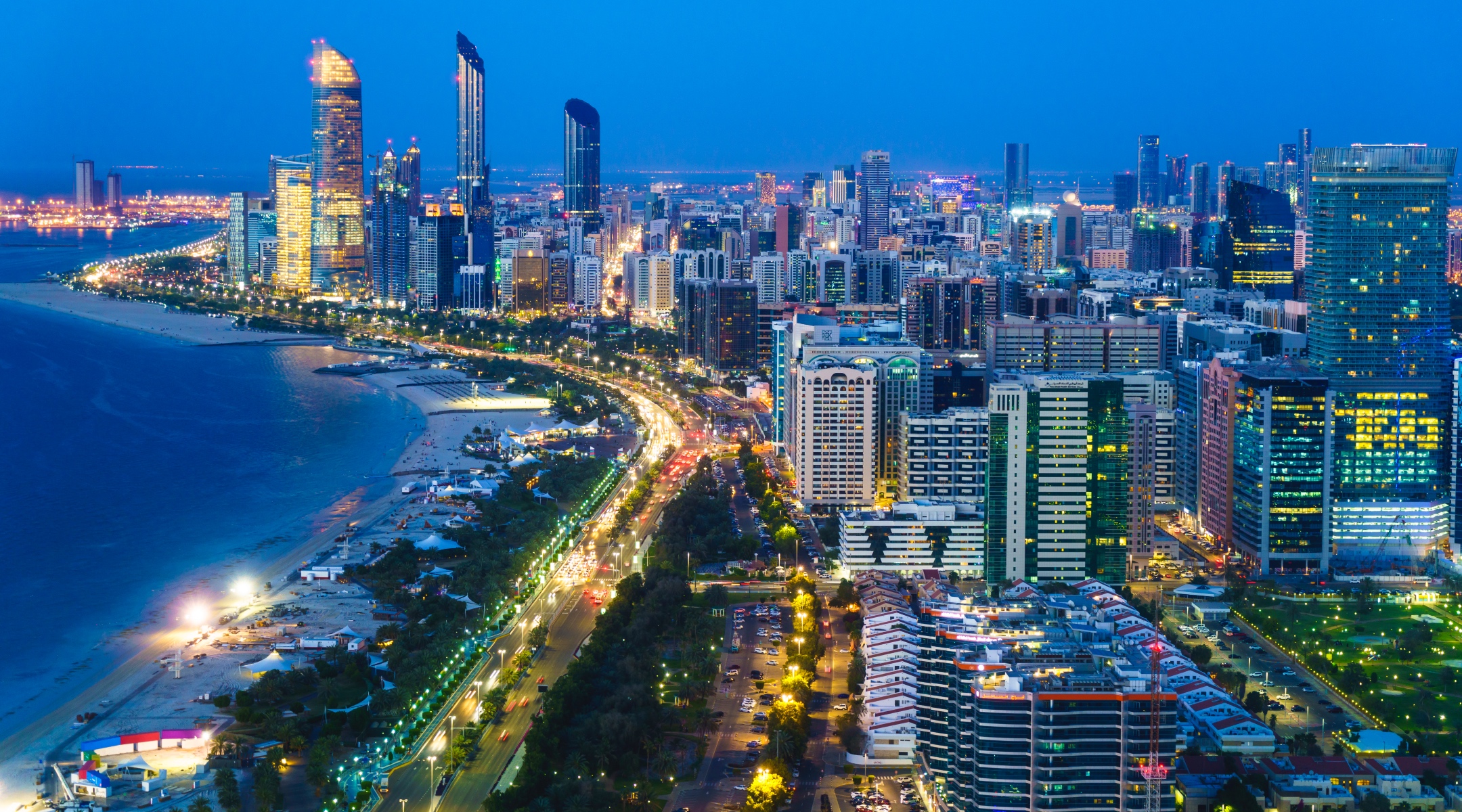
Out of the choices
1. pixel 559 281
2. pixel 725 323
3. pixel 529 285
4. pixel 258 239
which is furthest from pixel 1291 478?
pixel 258 239

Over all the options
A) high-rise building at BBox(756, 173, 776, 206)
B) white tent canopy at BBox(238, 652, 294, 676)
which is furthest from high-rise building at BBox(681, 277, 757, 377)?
high-rise building at BBox(756, 173, 776, 206)

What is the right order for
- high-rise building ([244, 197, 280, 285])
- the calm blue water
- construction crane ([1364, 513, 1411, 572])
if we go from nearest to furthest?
1. construction crane ([1364, 513, 1411, 572])
2. high-rise building ([244, 197, 280, 285])
3. the calm blue water

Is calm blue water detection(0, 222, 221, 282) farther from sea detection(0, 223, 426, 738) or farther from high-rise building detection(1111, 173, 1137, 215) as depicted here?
high-rise building detection(1111, 173, 1137, 215)

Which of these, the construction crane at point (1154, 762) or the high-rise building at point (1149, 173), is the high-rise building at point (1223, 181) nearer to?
the high-rise building at point (1149, 173)

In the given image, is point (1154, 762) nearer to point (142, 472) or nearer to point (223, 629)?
point (223, 629)

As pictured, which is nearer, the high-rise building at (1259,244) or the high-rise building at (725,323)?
the high-rise building at (725,323)

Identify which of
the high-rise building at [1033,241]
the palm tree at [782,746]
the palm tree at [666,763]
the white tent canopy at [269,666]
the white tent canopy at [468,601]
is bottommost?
the palm tree at [666,763]

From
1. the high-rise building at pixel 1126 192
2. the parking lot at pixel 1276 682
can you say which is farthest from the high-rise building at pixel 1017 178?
the parking lot at pixel 1276 682
